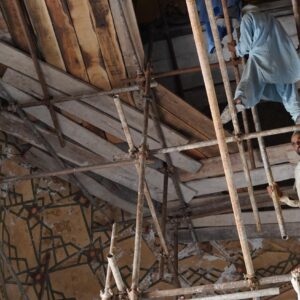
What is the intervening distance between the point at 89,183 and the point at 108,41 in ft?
6.42

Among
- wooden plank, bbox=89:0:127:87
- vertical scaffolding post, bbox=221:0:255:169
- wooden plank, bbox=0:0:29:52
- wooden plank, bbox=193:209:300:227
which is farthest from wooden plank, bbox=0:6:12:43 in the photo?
wooden plank, bbox=193:209:300:227

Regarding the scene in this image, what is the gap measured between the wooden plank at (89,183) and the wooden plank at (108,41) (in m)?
1.39

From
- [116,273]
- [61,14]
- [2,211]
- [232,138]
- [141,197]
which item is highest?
[61,14]

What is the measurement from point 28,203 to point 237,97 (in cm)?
335

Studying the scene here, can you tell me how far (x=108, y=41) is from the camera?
19.0 feet

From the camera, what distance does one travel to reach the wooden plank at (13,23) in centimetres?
564

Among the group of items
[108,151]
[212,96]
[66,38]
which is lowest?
[212,96]

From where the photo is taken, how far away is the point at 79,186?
23.2 feet

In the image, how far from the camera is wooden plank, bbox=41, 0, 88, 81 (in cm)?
563

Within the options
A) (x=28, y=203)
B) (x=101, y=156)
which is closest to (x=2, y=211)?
(x=28, y=203)

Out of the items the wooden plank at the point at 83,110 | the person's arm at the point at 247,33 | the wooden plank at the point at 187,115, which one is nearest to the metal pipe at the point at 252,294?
the person's arm at the point at 247,33

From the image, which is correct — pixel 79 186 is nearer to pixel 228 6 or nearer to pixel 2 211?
pixel 2 211

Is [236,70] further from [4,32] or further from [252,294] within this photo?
[252,294]

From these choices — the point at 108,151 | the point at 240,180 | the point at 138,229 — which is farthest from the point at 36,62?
the point at 240,180
